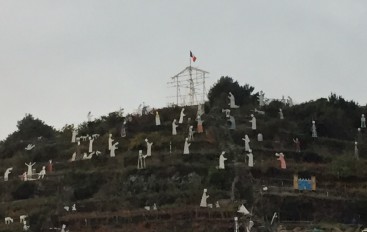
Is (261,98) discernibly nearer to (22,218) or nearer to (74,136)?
(74,136)

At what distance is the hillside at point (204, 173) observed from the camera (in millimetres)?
45938

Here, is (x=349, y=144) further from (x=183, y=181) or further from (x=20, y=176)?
(x=20, y=176)

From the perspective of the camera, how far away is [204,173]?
1933 inches

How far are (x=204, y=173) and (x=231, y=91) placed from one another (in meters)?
12.3

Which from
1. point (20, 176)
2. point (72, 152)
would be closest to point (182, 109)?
point (72, 152)

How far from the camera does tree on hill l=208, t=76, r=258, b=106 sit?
2355 inches

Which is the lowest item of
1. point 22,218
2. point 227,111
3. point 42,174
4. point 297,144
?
point 22,218

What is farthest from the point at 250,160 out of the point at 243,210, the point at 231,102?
the point at 231,102

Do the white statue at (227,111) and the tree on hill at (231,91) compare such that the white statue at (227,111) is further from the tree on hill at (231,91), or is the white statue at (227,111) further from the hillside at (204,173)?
the tree on hill at (231,91)

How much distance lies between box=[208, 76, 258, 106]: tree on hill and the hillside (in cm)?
10

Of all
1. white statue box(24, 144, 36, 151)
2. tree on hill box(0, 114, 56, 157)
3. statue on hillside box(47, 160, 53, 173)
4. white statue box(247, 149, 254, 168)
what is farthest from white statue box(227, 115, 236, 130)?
tree on hill box(0, 114, 56, 157)

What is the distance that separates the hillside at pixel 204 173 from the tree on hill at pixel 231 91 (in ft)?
0.32

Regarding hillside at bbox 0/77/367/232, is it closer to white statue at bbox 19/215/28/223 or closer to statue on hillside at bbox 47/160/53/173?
statue on hillside at bbox 47/160/53/173

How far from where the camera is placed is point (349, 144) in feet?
184
